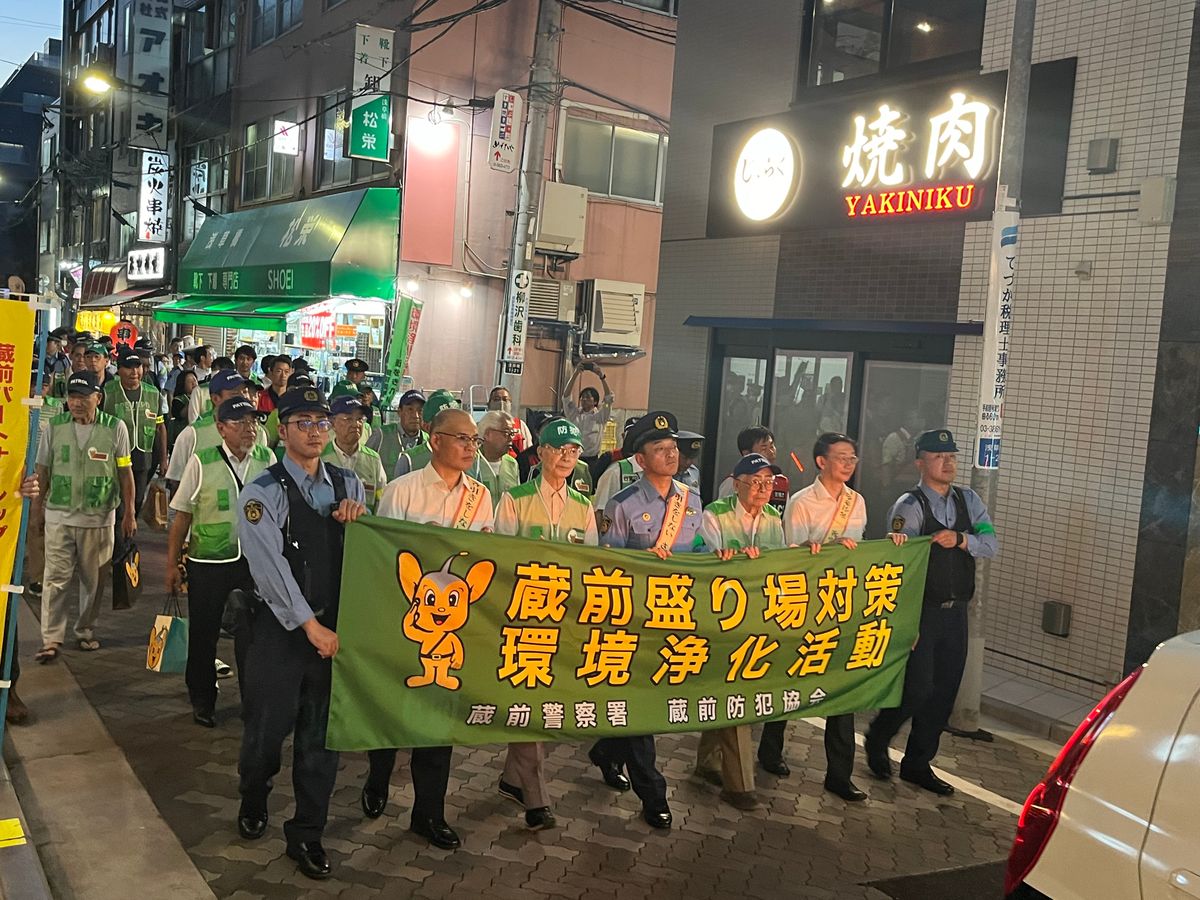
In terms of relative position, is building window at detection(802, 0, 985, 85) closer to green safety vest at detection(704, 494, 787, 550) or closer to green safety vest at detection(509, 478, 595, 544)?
green safety vest at detection(704, 494, 787, 550)

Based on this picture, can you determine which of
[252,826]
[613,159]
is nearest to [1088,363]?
[252,826]

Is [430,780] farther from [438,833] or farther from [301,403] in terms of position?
[301,403]

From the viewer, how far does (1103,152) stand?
28.1ft

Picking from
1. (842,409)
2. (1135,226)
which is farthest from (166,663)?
(1135,226)

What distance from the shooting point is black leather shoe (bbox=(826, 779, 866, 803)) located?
20.6ft

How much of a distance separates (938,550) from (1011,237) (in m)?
2.64

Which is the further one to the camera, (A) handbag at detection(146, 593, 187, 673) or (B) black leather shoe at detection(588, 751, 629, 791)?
(A) handbag at detection(146, 593, 187, 673)

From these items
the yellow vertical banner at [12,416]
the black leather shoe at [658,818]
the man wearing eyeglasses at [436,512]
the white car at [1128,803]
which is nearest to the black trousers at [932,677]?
the black leather shoe at [658,818]

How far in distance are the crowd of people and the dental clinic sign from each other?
3243 mm

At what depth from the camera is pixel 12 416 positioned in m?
5.15

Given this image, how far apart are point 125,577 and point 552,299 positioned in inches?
524

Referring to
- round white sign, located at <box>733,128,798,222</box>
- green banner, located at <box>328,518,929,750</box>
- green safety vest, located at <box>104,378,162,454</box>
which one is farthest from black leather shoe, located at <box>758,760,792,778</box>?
green safety vest, located at <box>104,378,162,454</box>

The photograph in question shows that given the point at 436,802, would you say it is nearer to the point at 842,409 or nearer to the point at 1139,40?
the point at 842,409

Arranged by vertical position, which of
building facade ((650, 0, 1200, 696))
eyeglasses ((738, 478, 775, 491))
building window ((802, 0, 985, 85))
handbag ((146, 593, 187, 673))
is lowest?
handbag ((146, 593, 187, 673))
